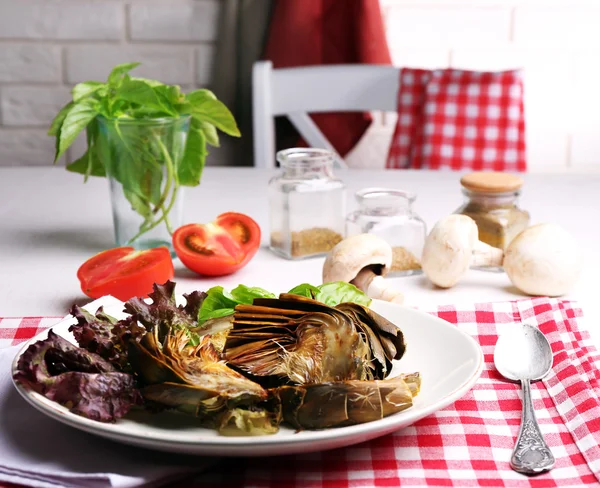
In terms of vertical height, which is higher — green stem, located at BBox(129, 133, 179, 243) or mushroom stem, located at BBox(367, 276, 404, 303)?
green stem, located at BBox(129, 133, 179, 243)

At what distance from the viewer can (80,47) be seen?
238cm

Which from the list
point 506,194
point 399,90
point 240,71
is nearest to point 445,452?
point 506,194

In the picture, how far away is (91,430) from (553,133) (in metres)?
2.08

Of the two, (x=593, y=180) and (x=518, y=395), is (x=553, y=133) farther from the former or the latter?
(x=518, y=395)

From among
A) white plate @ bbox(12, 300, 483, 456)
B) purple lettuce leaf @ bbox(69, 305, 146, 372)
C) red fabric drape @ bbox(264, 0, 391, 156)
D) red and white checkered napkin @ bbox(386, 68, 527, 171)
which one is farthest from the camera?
red fabric drape @ bbox(264, 0, 391, 156)

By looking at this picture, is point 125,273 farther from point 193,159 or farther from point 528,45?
point 528,45

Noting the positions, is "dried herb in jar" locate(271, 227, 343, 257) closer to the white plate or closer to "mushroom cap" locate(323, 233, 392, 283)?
"mushroom cap" locate(323, 233, 392, 283)

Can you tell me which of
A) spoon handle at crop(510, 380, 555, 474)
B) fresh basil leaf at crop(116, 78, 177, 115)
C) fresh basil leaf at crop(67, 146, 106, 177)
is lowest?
spoon handle at crop(510, 380, 555, 474)

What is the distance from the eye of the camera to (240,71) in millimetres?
2379

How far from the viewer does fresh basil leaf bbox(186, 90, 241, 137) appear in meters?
1.22

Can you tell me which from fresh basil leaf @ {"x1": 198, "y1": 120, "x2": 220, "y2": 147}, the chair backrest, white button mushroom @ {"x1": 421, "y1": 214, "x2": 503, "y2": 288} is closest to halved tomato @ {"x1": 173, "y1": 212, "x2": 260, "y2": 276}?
fresh basil leaf @ {"x1": 198, "y1": 120, "x2": 220, "y2": 147}

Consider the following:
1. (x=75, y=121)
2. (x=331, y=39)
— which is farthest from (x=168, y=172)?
(x=331, y=39)

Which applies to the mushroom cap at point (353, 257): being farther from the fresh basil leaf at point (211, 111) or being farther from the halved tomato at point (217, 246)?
the fresh basil leaf at point (211, 111)

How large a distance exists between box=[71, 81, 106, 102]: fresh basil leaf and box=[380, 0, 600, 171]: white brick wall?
4.33ft
